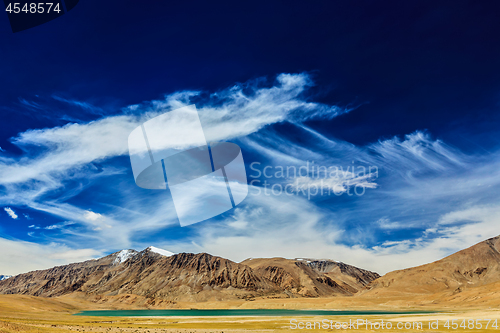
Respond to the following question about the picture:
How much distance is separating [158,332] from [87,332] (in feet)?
28.9

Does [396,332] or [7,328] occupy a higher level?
[7,328]

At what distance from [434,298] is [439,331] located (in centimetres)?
15546

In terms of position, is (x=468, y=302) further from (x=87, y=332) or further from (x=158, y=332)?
(x=87, y=332)

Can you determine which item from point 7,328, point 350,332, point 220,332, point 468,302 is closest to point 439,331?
point 350,332

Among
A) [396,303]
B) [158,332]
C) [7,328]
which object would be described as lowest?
[396,303]

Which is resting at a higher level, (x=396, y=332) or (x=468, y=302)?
(x=396, y=332)

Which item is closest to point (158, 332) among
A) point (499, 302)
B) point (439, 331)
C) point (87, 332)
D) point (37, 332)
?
point (87, 332)

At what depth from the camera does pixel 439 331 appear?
112 ft

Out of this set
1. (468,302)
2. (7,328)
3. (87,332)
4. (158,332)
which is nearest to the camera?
(7,328)

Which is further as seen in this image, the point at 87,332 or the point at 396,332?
the point at 87,332

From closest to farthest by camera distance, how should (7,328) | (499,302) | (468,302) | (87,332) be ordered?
(7,328) < (87,332) < (499,302) < (468,302)

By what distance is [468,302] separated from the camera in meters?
121

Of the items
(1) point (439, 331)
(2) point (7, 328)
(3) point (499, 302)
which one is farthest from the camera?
Answer: (3) point (499, 302)

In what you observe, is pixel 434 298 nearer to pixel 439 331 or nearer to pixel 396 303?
pixel 396 303
